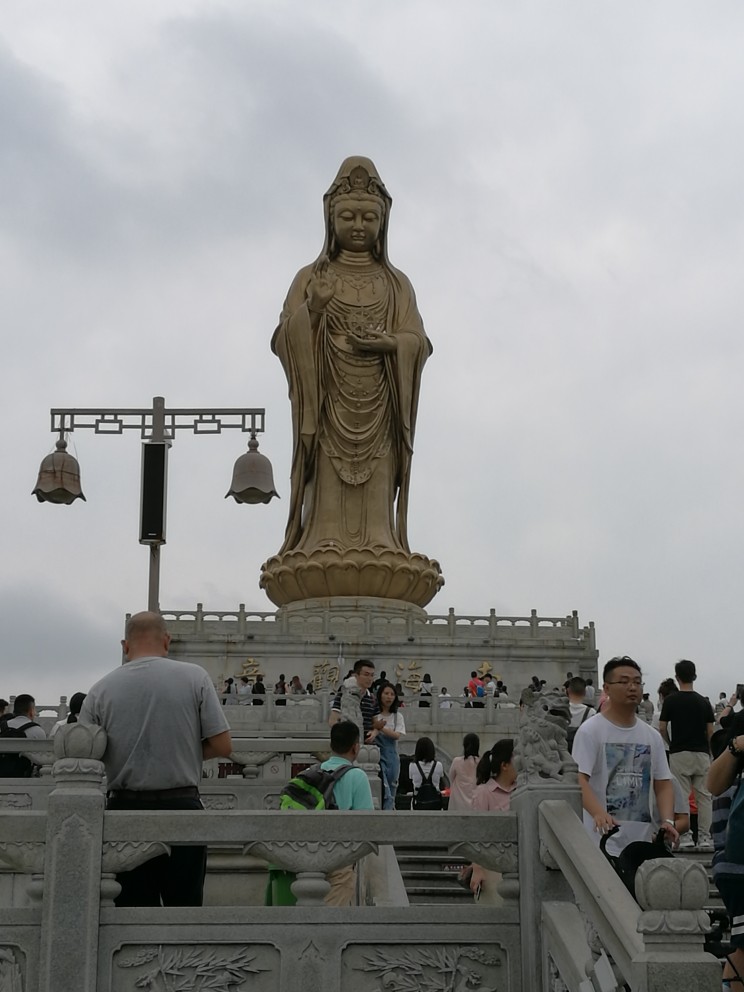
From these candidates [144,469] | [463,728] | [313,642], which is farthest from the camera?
[313,642]

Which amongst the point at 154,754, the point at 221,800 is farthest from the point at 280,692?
the point at 154,754

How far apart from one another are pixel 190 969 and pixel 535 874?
111 centimetres

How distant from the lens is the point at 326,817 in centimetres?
461

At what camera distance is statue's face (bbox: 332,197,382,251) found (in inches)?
878

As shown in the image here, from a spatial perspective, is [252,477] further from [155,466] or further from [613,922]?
[613,922]

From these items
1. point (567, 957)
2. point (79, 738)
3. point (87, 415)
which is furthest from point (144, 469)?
point (567, 957)

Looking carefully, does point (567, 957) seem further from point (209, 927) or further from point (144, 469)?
point (144, 469)

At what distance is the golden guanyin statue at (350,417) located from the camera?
2130 centimetres

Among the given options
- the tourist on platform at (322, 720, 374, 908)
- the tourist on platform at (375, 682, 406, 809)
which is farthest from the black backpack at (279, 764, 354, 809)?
the tourist on platform at (375, 682, 406, 809)

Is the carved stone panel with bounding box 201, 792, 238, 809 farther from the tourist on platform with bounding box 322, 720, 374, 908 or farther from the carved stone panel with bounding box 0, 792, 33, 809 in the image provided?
the tourist on platform with bounding box 322, 720, 374, 908

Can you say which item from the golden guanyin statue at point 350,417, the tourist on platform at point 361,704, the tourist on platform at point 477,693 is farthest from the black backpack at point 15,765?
the golden guanyin statue at point 350,417

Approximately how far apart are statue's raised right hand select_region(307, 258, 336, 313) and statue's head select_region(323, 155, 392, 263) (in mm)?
603

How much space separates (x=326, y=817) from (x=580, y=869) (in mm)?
905

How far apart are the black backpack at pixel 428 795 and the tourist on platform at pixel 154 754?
154 inches
